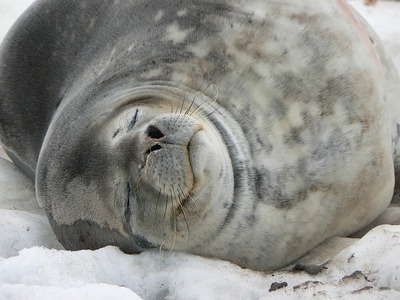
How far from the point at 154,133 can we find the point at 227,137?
1.18 feet

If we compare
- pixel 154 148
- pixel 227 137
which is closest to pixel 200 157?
pixel 154 148

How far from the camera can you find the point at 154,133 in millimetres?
2576

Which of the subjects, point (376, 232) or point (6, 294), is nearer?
point (6, 294)

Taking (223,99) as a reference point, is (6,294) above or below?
below

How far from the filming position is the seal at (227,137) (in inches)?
104

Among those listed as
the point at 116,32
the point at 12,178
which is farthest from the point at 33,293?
the point at 12,178

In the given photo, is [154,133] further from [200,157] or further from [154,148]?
[200,157]

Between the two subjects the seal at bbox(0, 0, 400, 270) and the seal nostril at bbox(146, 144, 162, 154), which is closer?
the seal nostril at bbox(146, 144, 162, 154)

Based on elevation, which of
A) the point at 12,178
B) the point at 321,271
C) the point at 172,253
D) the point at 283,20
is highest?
the point at 283,20

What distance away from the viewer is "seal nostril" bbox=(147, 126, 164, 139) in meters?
2.57

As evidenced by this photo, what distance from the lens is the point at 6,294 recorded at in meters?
2.01

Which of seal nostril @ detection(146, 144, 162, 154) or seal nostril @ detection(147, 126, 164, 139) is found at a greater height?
seal nostril @ detection(147, 126, 164, 139)

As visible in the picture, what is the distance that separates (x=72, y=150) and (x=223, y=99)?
571mm

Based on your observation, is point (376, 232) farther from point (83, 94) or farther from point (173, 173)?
point (83, 94)
